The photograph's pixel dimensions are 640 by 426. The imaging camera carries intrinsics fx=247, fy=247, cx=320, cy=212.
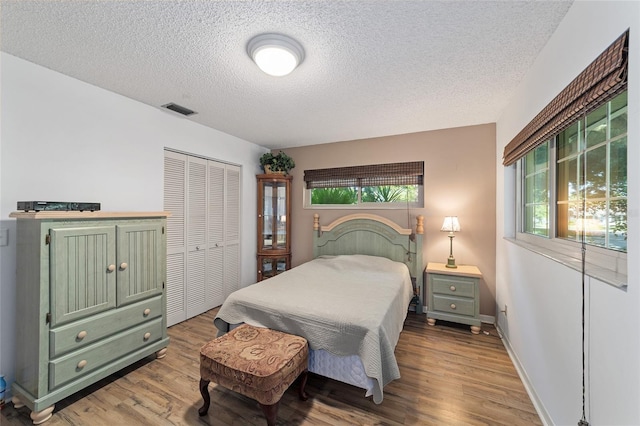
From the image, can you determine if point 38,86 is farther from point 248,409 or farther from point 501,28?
point 501,28

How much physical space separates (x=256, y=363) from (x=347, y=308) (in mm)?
710

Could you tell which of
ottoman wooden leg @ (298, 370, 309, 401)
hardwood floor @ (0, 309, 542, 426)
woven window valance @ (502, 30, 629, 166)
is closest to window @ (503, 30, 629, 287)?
woven window valance @ (502, 30, 629, 166)

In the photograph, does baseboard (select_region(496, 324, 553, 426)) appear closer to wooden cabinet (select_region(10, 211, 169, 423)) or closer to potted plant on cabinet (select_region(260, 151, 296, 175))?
wooden cabinet (select_region(10, 211, 169, 423))

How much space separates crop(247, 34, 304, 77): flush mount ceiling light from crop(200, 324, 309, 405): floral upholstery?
188cm

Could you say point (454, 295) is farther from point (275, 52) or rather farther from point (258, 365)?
point (275, 52)

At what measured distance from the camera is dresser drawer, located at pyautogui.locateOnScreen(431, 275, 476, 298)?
2725mm

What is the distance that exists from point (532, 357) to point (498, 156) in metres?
2.05

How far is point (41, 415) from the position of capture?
155 centimetres

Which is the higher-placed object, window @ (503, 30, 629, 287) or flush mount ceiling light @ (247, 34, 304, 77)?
flush mount ceiling light @ (247, 34, 304, 77)

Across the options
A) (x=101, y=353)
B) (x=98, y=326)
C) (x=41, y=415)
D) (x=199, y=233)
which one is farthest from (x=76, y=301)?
(x=199, y=233)

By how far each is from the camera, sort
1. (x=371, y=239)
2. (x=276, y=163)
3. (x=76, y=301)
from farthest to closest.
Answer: (x=276, y=163) < (x=371, y=239) < (x=76, y=301)

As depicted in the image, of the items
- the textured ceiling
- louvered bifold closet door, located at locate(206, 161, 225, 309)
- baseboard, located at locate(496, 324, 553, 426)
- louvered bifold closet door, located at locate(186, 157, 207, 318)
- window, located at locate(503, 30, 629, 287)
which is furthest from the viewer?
louvered bifold closet door, located at locate(206, 161, 225, 309)

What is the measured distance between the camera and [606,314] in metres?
1.00

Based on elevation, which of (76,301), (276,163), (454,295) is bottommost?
(454,295)
